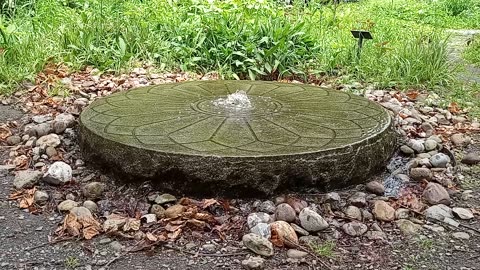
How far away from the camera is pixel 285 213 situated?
197 centimetres

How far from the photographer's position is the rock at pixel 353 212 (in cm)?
203

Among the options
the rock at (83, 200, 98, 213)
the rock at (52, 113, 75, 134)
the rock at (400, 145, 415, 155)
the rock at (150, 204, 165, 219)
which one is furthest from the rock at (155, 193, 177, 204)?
the rock at (400, 145, 415, 155)

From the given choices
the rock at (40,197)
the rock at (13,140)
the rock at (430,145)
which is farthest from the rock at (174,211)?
the rock at (430,145)

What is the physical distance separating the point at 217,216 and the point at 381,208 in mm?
619

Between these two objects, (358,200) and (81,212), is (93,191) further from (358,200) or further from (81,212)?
(358,200)

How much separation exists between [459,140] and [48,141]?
2051mm

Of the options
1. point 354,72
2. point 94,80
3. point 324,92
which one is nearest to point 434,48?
point 354,72

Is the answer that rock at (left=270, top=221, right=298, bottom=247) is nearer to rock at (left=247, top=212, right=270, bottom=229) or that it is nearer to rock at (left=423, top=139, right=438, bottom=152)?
rock at (left=247, top=212, right=270, bottom=229)

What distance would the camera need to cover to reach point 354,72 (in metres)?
3.88

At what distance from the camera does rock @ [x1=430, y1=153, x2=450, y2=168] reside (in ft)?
8.04

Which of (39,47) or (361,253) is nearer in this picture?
(361,253)

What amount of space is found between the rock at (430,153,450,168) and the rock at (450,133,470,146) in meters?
0.37

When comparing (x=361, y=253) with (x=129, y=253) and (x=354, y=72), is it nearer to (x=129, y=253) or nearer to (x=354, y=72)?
(x=129, y=253)

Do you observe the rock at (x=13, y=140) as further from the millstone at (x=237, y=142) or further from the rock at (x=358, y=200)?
the rock at (x=358, y=200)
